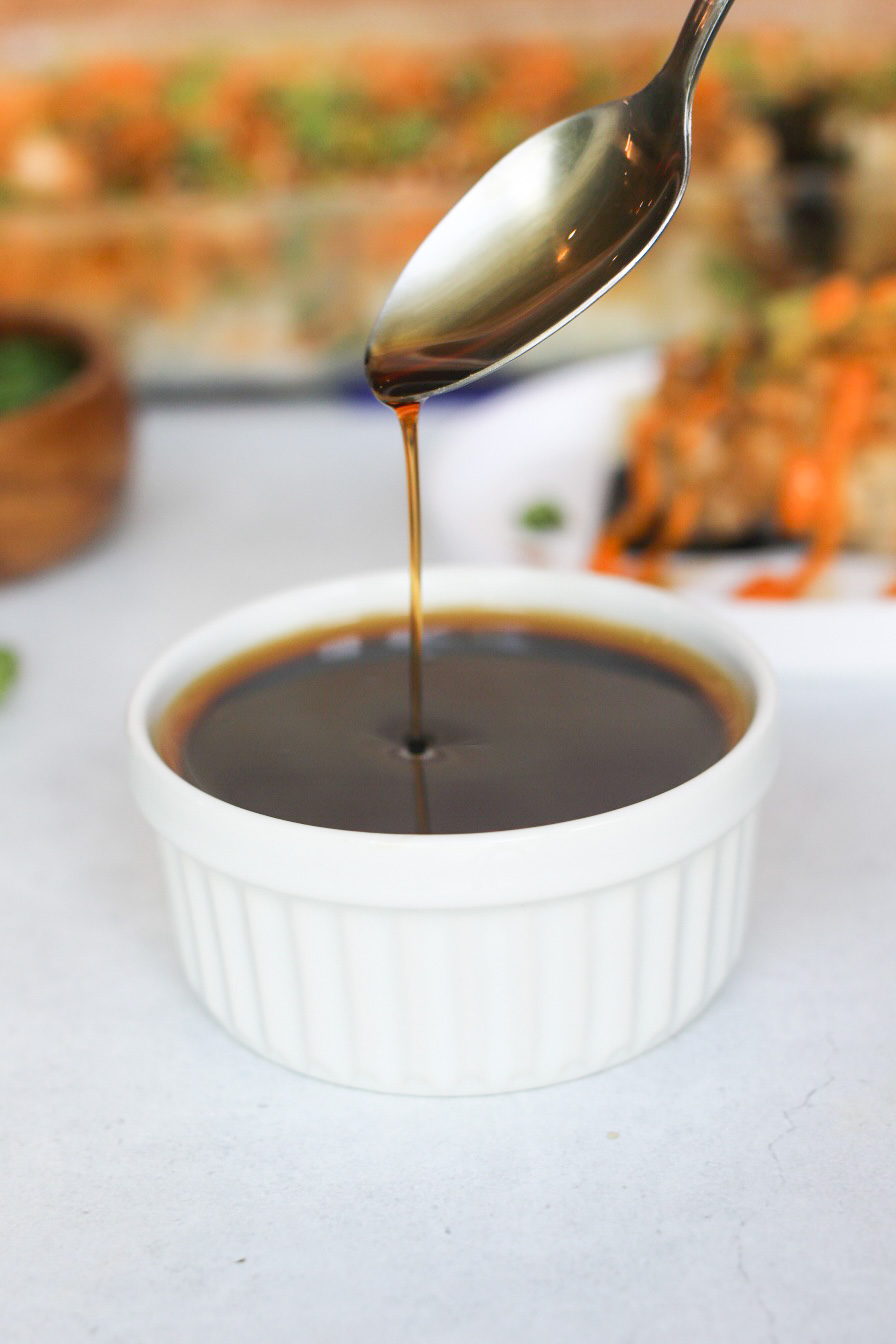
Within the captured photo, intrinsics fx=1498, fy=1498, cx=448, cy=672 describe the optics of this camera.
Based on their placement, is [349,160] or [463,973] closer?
[463,973]

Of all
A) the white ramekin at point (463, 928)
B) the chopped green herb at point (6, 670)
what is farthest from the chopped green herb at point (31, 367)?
the white ramekin at point (463, 928)

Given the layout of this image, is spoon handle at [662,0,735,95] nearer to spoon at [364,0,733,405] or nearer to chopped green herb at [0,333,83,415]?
spoon at [364,0,733,405]

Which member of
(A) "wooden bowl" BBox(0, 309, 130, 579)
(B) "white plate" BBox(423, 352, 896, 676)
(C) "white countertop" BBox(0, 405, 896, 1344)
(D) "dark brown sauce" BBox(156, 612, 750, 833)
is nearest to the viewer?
(C) "white countertop" BBox(0, 405, 896, 1344)

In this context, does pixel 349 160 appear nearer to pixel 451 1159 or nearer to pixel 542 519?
pixel 542 519

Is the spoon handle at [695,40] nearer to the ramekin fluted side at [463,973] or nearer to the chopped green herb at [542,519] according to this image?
the ramekin fluted side at [463,973]

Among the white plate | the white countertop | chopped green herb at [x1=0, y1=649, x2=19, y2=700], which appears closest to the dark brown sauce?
the white countertop

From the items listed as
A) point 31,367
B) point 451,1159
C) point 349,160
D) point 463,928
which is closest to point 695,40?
point 463,928
